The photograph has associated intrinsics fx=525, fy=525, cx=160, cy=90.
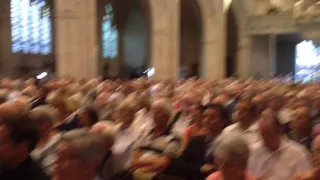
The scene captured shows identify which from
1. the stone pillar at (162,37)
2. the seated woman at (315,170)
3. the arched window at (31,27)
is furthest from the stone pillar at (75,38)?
the seated woman at (315,170)

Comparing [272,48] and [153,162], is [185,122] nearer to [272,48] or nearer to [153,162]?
[153,162]

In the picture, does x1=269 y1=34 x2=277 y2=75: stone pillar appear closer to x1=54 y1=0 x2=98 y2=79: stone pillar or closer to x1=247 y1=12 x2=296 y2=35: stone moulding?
x1=247 y1=12 x2=296 y2=35: stone moulding

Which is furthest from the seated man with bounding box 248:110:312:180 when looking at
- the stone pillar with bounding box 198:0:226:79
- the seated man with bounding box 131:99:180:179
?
the stone pillar with bounding box 198:0:226:79

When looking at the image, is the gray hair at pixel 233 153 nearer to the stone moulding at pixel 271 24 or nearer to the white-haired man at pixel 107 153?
the white-haired man at pixel 107 153

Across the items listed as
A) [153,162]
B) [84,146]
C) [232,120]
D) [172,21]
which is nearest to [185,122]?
[232,120]

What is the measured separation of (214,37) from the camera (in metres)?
21.4

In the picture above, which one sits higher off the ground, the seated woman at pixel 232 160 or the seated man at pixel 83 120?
the seated man at pixel 83 120

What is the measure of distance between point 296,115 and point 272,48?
1985 centimetres

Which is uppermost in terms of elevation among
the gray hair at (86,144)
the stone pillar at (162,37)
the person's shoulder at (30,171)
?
the stone pillar at (162,37)

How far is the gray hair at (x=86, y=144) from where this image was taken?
9.21 feet

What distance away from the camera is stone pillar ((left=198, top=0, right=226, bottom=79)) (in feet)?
70.2

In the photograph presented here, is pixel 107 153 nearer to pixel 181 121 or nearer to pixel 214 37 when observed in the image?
pixel 181 121

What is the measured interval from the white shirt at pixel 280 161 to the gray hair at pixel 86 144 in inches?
60.9

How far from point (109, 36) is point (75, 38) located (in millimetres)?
10003
